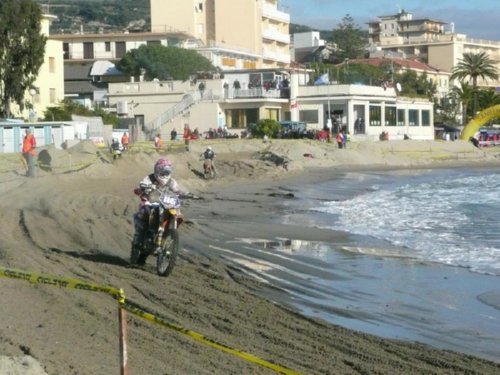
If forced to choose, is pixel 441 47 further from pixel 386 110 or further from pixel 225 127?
pixel 225 127

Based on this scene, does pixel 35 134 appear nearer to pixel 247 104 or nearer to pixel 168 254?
pixel 247 104

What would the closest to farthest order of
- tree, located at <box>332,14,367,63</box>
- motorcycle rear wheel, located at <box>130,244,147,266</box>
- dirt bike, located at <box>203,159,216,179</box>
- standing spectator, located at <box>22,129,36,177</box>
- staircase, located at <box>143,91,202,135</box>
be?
motorcycle rear wheel, located at <box>130,244,147,266</box>
standing spectator, located at <box>22,129,36,177</box>
dirt bike, located at <box>203,159,216,179</box>
staircase, located at <box>143,91,202,135</box>
tree, located at <box>332,14,367,63</box>

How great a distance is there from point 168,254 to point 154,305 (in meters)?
2.30

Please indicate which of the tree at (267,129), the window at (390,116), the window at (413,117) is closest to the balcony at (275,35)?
the window at (413,117)

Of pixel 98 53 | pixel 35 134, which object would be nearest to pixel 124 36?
pixel 98 53

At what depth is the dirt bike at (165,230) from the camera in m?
13.0

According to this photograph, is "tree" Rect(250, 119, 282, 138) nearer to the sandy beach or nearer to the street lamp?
the street lamp

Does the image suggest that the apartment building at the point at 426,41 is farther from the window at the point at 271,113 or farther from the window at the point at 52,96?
the window at the point at 52,96

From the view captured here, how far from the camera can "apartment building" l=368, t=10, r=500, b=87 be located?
146 m

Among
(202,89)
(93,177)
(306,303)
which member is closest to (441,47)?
(202,89)

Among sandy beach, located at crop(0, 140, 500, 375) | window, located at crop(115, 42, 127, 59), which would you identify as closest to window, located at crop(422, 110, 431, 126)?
window, located at crop(115, 42, 127, 59)

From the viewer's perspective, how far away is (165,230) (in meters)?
13.1

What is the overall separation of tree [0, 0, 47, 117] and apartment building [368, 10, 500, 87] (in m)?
90.8

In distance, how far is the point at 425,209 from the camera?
28.6 metres
